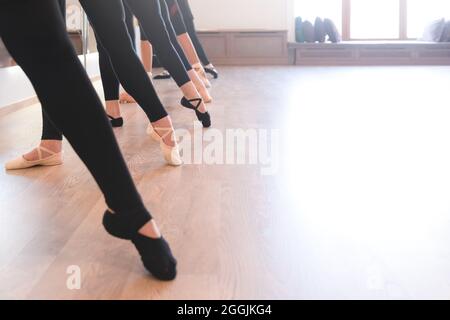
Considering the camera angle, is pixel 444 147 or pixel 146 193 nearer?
pixel 146 193

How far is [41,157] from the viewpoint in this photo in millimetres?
1674

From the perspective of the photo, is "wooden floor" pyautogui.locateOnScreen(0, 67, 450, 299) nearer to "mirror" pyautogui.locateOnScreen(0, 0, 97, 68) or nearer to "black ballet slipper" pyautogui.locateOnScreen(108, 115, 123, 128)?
"black ballet slipper" pyautogui.locateOnScreen(108, 115, 123, 128)

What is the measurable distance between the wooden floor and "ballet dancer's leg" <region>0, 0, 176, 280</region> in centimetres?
18

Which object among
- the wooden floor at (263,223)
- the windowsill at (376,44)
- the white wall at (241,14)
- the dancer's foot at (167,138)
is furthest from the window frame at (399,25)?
the dancer's foot at (167,138)

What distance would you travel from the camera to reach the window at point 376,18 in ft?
26.2

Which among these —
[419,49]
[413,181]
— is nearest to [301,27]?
[419,49]

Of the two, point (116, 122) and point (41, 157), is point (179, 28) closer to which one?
point (116, 122)

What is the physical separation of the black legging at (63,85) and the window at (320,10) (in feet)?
24.1

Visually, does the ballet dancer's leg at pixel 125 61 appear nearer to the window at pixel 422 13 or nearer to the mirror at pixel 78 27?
the mirror at pixel 78 27

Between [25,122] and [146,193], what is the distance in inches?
53.0

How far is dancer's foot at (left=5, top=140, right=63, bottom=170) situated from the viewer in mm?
1661

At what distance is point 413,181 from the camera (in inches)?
58.5

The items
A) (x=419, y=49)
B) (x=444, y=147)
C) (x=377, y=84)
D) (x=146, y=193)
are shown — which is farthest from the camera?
(x=419, y=49)
